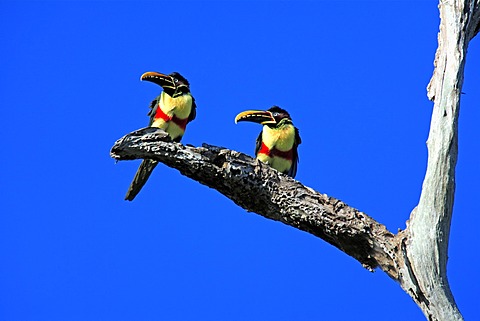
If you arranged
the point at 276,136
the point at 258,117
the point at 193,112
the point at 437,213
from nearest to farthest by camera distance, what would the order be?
the point at 437,213 < the point at 258,117 < the point at 276,136 < the point at 193,112

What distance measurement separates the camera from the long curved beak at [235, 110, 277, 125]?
9.52m

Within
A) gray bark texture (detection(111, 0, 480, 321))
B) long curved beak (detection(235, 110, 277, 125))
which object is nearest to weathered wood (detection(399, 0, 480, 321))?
gray bark texture (detection(111, 0, 480, 321))

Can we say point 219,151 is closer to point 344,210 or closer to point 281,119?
point 344,210

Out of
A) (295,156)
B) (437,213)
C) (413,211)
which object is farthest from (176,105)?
(437,213)

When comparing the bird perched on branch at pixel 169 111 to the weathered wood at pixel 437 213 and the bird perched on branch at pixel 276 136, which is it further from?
the weathered wood at pixel 437 213

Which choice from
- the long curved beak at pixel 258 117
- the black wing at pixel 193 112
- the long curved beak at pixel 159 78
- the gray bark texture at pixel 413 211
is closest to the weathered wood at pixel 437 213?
the gray bark texture at pixel 413 211

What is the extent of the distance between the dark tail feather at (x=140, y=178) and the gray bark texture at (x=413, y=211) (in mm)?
2275

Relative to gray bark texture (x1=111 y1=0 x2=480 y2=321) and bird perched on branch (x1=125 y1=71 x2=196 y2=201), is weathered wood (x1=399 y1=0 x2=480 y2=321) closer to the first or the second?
gray bark texture (x1=111 y1=0 x2=480 y2=321)

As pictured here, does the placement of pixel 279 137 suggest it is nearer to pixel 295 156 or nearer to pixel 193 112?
pixel 295 156

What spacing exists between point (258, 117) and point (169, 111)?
1.13 metres

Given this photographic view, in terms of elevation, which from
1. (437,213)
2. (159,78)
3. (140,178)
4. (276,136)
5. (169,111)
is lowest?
(437,213)

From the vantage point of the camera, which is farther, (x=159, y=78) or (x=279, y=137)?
(x=279, y=137)

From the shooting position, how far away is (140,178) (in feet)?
31.2

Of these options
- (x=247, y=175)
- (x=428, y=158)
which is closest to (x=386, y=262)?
(x=428, y=158)
